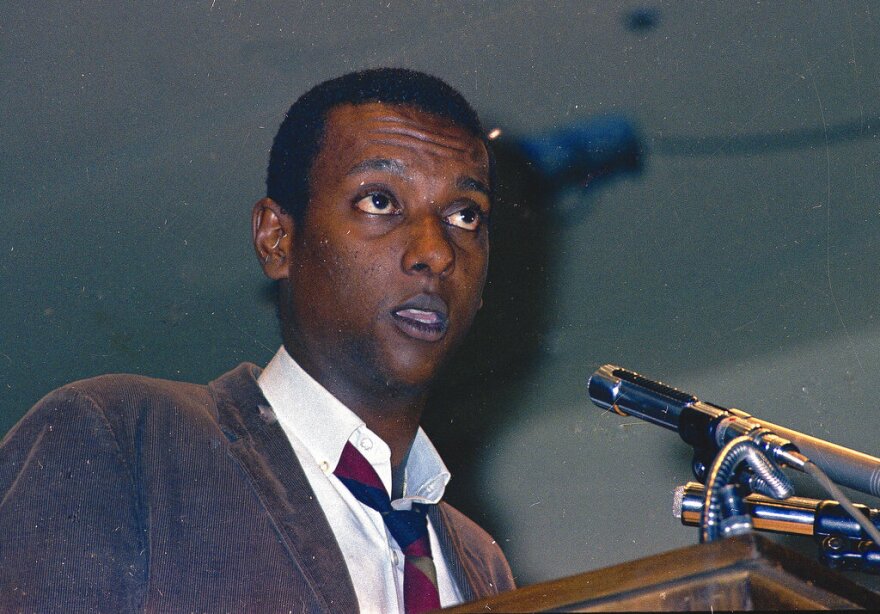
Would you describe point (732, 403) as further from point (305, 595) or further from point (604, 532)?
point (305, 595)

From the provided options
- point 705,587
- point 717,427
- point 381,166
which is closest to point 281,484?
point 381,166

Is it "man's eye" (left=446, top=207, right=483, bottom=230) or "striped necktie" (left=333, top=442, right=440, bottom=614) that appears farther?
"man's eye" (left=446, top=207, right=483, bottom=230)

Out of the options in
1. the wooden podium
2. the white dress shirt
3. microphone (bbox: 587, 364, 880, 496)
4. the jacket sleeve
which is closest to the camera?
the wooden podium

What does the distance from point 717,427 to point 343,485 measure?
0.60 metres

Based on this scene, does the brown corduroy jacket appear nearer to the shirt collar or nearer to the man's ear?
the shirt collar

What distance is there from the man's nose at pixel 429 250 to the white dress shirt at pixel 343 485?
0.22 m

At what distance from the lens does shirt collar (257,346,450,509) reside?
151cm

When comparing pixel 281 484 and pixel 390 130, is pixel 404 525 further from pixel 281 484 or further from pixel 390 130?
pixel 390 130

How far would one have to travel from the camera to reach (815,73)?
2.05 m

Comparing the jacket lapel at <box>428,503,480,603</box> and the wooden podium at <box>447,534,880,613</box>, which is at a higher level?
the wooden podium at <box>447,534,880,613</box>

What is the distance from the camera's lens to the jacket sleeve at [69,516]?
1.20 m

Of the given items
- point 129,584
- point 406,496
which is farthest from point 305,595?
point 406,496

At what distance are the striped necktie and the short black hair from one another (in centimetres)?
36

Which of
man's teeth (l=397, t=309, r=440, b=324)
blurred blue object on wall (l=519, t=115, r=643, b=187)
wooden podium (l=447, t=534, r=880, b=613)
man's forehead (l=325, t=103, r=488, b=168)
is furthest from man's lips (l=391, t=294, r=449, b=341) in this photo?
wooden podium (l=447, t=534, r=880, b=613)
